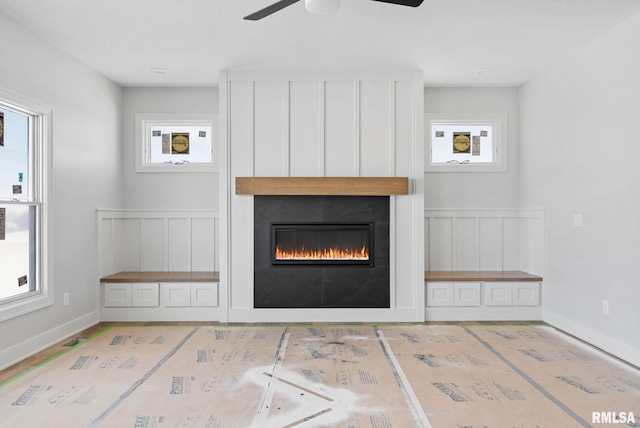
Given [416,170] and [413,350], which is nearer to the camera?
[413,350]

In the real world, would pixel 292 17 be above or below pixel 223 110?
above

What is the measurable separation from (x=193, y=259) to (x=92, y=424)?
2.95 meters

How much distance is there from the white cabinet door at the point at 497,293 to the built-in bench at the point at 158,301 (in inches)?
113

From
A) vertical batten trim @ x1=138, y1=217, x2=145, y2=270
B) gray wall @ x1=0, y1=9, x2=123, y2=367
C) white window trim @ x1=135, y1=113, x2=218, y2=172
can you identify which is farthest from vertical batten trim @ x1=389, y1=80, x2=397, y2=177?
gray wall @ x1=0, y1=9, x2=123, y2=367

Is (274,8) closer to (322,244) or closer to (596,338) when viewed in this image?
(322,244)

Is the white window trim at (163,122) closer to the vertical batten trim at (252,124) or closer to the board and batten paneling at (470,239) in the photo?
the vertical batten trim at (252,124)

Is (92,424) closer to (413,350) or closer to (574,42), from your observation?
(413,350)

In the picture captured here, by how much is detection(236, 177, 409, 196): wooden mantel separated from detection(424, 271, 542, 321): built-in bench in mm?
1116

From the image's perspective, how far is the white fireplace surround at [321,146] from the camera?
4.66m

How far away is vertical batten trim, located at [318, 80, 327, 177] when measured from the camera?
466cm

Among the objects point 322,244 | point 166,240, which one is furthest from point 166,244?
point 322,244

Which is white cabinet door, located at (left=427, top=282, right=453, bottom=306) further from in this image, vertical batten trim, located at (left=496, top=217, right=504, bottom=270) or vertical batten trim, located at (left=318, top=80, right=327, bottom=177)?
vertical batten trim, located at (left=318, top=80, right=327, bottom=177)

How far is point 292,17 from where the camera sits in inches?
135

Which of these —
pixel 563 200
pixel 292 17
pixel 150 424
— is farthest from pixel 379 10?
pixel 150 424
